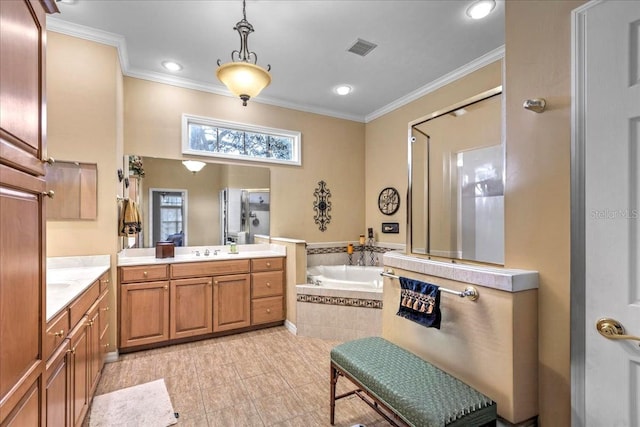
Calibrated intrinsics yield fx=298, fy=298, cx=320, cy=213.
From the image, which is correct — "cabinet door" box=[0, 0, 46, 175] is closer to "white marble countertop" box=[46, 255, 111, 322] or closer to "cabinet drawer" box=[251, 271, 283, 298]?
"white marble countertop" box=[46, 255, 111, 322]

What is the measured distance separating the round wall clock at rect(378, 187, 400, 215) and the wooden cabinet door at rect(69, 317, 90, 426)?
362 centimetres

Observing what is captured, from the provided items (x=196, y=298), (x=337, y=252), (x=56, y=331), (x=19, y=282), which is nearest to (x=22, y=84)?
(x=19, y=282)

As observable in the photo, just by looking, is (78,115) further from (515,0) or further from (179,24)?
(515,0)

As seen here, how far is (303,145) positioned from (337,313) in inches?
95.6

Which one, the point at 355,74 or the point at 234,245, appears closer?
the point at 355,74

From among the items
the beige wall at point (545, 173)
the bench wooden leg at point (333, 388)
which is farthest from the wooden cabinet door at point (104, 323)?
the beige wall at point (545, 173)

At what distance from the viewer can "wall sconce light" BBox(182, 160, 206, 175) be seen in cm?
366

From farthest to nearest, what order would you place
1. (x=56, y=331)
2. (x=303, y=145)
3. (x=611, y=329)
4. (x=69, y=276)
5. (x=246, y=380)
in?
(x=303, y=145) → (x=246, y=380) → (x=69, y=276) → (x=56, y=331) → (x=611, y=329)

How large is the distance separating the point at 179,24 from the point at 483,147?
2.96 meters

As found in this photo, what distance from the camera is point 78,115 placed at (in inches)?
105

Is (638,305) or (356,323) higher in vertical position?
(638,305)

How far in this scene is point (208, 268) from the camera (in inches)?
130

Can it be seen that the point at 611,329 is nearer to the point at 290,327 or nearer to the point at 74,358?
the point at 74,358

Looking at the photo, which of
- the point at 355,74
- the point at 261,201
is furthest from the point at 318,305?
the point at 355,74
